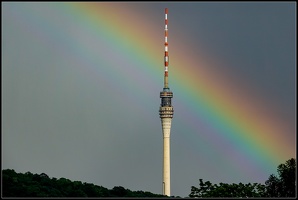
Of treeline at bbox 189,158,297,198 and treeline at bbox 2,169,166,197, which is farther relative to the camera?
treeline at bbox 189,158,297,198

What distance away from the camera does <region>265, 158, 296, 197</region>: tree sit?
10411 centimetres

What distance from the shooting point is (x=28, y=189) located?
261 feet

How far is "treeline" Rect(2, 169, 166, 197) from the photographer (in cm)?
7756

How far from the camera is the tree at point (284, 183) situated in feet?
342

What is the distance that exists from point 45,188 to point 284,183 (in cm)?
3260

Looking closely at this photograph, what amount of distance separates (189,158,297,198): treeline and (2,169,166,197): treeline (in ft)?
33.1

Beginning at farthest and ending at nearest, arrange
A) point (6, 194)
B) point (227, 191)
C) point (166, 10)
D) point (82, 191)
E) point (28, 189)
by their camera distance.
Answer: point (166, 10) < point (227, 191) < point (82, 191) < point (28, 189) < point (6, 194)

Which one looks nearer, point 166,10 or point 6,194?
point 6,194

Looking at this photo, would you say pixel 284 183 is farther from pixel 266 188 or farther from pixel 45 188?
pixel 45 188

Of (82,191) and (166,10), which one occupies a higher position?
(166,10)

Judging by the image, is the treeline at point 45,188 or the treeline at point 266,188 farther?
the treeline at point 266,188

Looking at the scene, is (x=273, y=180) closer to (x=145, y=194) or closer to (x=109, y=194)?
(x=145, y=194)

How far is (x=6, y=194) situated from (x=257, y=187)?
39.2 metres

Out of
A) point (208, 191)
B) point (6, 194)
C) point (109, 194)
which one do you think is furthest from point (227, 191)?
point (6, 194)
